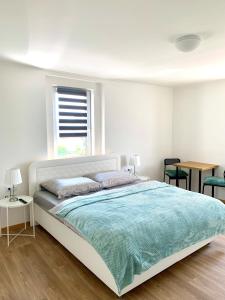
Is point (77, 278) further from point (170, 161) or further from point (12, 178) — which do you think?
point (170, 161)

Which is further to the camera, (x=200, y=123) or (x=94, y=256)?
(x=200, y=123)

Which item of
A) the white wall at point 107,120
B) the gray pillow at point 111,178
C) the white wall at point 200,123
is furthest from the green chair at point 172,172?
the gray pillow at point 111,178

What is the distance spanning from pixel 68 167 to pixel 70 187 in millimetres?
655

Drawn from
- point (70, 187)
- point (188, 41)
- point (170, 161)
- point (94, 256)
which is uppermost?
point (188, 41)

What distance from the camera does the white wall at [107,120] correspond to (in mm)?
3182

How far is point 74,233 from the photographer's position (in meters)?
2.41

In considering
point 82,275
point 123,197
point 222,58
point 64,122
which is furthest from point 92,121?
point 82,275

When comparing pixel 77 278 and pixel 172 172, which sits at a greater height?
pixel 172 172

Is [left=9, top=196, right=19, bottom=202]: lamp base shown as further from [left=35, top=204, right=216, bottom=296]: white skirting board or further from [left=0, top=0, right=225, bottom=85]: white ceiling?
[left=0, top=0, right=225, bottom=85]: white ceiling

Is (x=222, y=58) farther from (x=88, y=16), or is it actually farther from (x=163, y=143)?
(x=163, y=143)

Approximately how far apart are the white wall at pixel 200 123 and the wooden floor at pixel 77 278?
2.24 meters

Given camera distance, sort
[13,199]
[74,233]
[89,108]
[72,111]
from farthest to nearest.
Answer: [89,108]
[72,111]
[13,199]
[74,233]

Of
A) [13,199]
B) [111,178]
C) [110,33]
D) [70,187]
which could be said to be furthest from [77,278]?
[110,33]

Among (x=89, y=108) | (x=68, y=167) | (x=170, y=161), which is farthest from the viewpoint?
(x=170, y=161)
